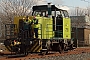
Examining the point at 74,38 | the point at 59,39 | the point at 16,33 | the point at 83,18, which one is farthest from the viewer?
the point at 83,18

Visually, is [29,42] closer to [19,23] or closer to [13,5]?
[19,23]

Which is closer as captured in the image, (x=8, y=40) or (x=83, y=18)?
(x=8, y=40)

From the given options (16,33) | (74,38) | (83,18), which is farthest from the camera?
(83,18)

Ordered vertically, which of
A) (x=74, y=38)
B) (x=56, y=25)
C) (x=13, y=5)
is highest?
(x=13, y=5)

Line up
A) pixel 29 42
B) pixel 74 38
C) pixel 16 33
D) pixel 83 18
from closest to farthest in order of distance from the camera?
pixel 29 42
pixel 16 33
pixel 74 38
pixel 83 18

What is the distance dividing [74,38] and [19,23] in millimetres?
6498

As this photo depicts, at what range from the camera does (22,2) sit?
55.2 m

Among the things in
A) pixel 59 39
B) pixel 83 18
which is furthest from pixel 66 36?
pixel 83 18

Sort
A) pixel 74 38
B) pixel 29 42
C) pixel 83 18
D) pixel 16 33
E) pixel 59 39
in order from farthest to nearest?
1. pixel 83 18
2. pixel 74 38
3. pixel 59 39
4. pixel 16 33
5. pixel 29 42

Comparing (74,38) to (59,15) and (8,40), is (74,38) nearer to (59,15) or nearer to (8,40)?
(59,15)

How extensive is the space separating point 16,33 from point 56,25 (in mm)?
3191

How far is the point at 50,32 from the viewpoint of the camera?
17.6 meters

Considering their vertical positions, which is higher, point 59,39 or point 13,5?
point 13,5

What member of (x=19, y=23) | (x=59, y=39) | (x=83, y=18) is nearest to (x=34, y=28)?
(x=19, y=23)
